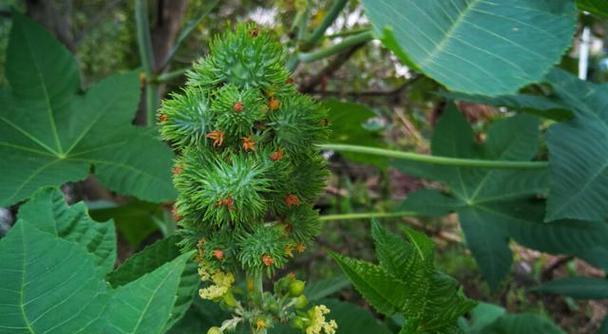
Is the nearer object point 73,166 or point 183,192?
point 183,192

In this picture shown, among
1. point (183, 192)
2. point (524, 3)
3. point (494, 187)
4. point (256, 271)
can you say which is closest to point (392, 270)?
point (256, 271)

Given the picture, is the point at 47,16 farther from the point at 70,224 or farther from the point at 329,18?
the point at 70,224

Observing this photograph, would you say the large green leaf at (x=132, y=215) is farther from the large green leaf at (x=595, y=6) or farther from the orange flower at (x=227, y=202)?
the large green leaf at (x=595, y=6)

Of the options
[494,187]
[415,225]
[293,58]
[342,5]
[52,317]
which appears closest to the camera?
[52,317]

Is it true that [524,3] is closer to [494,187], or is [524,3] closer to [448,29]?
[448,29]

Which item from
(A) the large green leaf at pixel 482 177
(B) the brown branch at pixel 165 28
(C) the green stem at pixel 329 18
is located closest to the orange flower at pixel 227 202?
(C) the green stem at pixel 329 18

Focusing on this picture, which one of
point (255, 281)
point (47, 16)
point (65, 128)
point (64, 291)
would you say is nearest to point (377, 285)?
point (255, 281)
